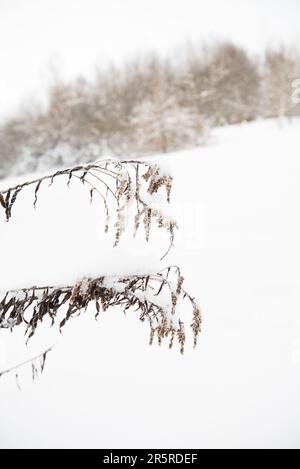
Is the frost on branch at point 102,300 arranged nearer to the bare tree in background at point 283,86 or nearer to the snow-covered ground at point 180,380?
the snow-covered ground at point 180,380

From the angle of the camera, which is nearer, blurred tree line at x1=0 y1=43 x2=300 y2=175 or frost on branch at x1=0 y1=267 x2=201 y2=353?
frost on branch at x1=0 y1=267 x2=201 y2=353

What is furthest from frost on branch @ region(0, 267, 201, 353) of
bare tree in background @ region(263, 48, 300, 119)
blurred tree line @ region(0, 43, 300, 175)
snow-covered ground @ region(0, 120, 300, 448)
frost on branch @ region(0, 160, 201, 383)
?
bare tree in background @ region(263, 48, 300, 119)

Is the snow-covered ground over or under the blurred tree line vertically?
under

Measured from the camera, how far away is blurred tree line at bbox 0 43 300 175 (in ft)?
51.4

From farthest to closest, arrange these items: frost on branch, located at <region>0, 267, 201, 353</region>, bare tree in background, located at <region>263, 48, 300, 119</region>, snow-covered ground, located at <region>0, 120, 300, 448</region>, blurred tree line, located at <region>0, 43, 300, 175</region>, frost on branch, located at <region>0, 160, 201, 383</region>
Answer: bare tree in background, located at <region>263, 48, 300, 119</region>, blurred tree line, located at <region>0, 43, 300, 175</region>, snow-covered ground, located at <region>0, 120, 300, 448</region>, frost on branch, located at <region>0, 267, 201, 353</region>, frost on branch, located at <region>0, 160, 201, 383</region>

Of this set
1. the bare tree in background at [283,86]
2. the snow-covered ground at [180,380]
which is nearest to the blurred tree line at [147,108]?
the bare tree in background at [283,86]

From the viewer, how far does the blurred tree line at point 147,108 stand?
51.4 ft

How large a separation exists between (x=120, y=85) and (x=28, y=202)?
24457 millimetres

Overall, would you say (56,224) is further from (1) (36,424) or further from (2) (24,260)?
(1) (36,424)

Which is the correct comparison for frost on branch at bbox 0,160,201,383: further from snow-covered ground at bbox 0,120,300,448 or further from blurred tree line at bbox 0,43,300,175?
blurred tree line at bbox 0,43,300,175

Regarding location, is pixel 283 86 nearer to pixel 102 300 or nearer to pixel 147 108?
pixel 147 108

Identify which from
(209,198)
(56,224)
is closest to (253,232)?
(209,198)

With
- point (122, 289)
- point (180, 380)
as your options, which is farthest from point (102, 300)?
point (180, 380)

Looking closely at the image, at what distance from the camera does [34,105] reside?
21250 millimetres
